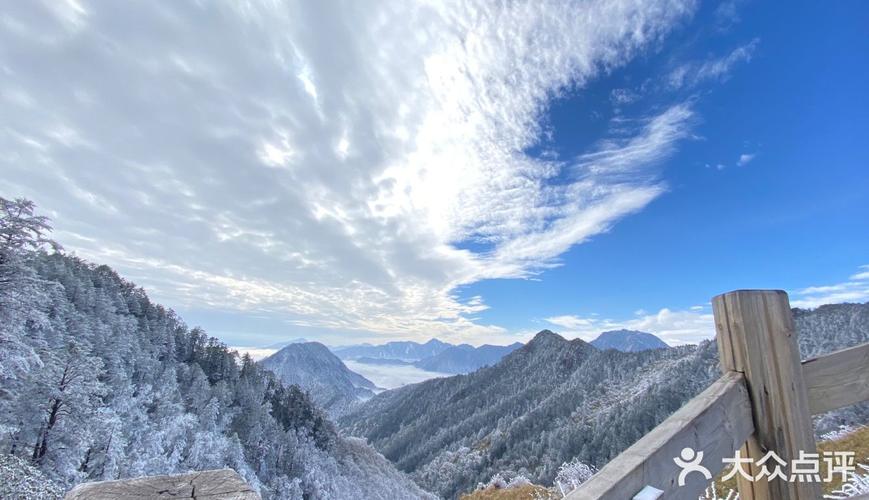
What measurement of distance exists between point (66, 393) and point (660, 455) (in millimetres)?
29023

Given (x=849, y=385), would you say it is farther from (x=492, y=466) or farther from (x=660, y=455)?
(x=492, y=466)

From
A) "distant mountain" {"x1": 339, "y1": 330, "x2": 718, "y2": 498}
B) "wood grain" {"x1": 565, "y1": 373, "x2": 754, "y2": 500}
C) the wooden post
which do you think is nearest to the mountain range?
"distant mountain" {"x1": 339, "y1": 330, "x2": 718, "y2": 498}

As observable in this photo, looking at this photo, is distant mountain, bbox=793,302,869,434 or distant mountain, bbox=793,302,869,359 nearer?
distant mountain, bbox=793,302,869,434

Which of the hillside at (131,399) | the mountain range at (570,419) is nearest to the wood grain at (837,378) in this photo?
the hillside at (131,399)

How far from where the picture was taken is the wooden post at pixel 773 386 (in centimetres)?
212

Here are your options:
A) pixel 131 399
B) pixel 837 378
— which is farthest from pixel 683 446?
pixel 131 399

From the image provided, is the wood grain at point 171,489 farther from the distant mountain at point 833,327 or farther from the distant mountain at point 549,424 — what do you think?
the distant mountain at point 833,327

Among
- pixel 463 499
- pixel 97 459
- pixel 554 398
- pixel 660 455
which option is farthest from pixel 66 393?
pixel 554 398

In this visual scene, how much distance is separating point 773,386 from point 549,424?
508 ft

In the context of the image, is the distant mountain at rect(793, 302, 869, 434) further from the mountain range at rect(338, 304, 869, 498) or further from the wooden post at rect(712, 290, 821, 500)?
the wooden post at rect(712, 290, 821, 500)

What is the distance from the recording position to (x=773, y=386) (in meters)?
2.13

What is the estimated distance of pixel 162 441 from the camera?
1612 inches

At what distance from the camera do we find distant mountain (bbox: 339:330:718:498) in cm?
10962

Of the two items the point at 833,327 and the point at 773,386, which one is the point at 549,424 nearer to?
the point at 833,327
